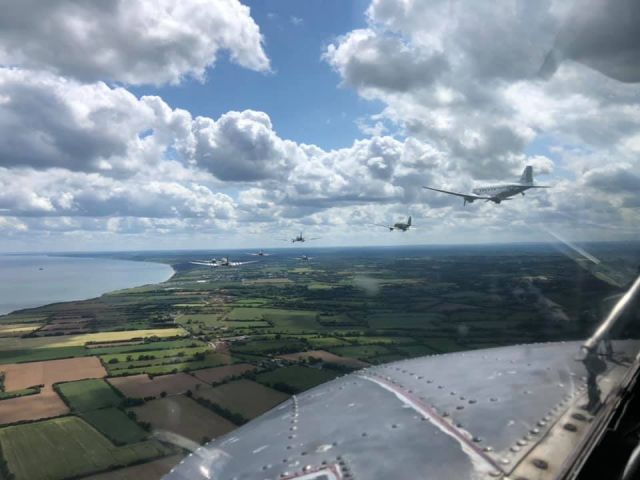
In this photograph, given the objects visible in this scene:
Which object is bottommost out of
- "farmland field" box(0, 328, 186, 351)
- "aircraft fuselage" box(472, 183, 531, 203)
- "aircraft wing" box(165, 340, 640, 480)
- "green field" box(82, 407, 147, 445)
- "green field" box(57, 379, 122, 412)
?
"farmland field" box(0, 328, 186, 351)

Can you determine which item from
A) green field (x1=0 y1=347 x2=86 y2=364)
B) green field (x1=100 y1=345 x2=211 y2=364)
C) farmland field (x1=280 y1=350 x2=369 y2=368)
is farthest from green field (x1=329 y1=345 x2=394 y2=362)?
green field (x1=0 y1=347 x2=86 y2=364)

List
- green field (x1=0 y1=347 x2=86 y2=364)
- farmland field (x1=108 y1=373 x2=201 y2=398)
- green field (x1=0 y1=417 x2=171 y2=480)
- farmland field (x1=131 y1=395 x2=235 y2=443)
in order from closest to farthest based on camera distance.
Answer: green field (x1=0 y1=417 x2=171 y2=480) → farmland field (x1=131 y1=395 x2=235 y2=443) → farmland field (x1=108 y1=373 x2=201 y2=398) → green field (x1=0 y1=347 x2=86 y2=364)

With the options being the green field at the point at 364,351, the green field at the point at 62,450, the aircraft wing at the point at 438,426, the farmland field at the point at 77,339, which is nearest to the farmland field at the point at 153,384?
the green field at the point at 62,450

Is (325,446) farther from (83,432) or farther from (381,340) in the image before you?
(381,340)

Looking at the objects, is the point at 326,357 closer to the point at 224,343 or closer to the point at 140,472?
the point at 224,343

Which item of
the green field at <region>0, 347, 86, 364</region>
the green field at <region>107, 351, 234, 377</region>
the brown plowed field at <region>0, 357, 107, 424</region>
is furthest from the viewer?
the green field at <region>0, 347, 86, 364</region>

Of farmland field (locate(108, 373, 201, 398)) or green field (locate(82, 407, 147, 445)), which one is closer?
green field (locate(82, 407, 147, 445))

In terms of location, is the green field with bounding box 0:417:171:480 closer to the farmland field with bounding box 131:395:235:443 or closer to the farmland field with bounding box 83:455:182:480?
the farmland field with bounding box 83:455:182:480
